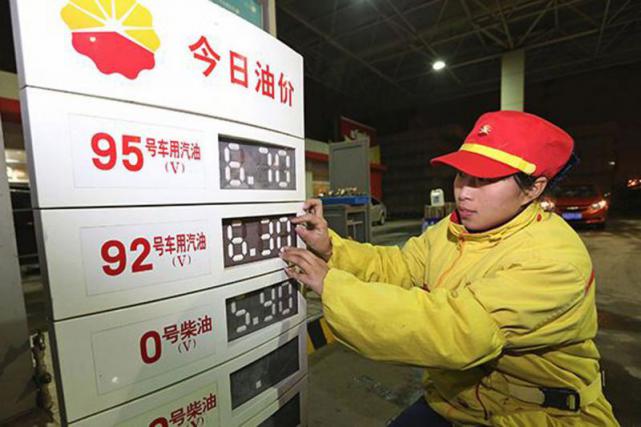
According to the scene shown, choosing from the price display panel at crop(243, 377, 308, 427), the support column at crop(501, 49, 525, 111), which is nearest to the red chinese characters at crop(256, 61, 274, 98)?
the price display panel at crop(243, 377, 308, 427)

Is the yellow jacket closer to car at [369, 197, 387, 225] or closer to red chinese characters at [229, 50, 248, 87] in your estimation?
red chinese characters at [229, 50, 248, 87]

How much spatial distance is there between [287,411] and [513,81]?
425 inches

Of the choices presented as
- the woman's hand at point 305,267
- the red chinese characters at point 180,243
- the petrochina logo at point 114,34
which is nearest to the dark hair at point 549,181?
the woman's hand at point 305,267

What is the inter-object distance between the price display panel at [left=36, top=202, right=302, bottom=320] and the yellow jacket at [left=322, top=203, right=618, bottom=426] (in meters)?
0.38

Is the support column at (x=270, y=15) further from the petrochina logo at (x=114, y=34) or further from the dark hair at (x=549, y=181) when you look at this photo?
the dark hair at (x=549, y=181)

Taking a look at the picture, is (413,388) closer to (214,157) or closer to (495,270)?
(495,270)

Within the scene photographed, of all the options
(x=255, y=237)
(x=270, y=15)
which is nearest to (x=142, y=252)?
(x=255, y=237)

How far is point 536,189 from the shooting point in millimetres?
1051

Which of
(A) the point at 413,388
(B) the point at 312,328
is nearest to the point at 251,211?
(B) the point at 312,328

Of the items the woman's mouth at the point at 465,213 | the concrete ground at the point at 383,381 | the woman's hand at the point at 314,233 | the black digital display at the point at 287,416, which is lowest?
the concrete ground at the point at 383,381

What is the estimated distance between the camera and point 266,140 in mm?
1159

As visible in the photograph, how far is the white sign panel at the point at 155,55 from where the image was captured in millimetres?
693

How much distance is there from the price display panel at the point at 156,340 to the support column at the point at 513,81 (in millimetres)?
10166

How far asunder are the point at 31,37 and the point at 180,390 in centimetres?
99
